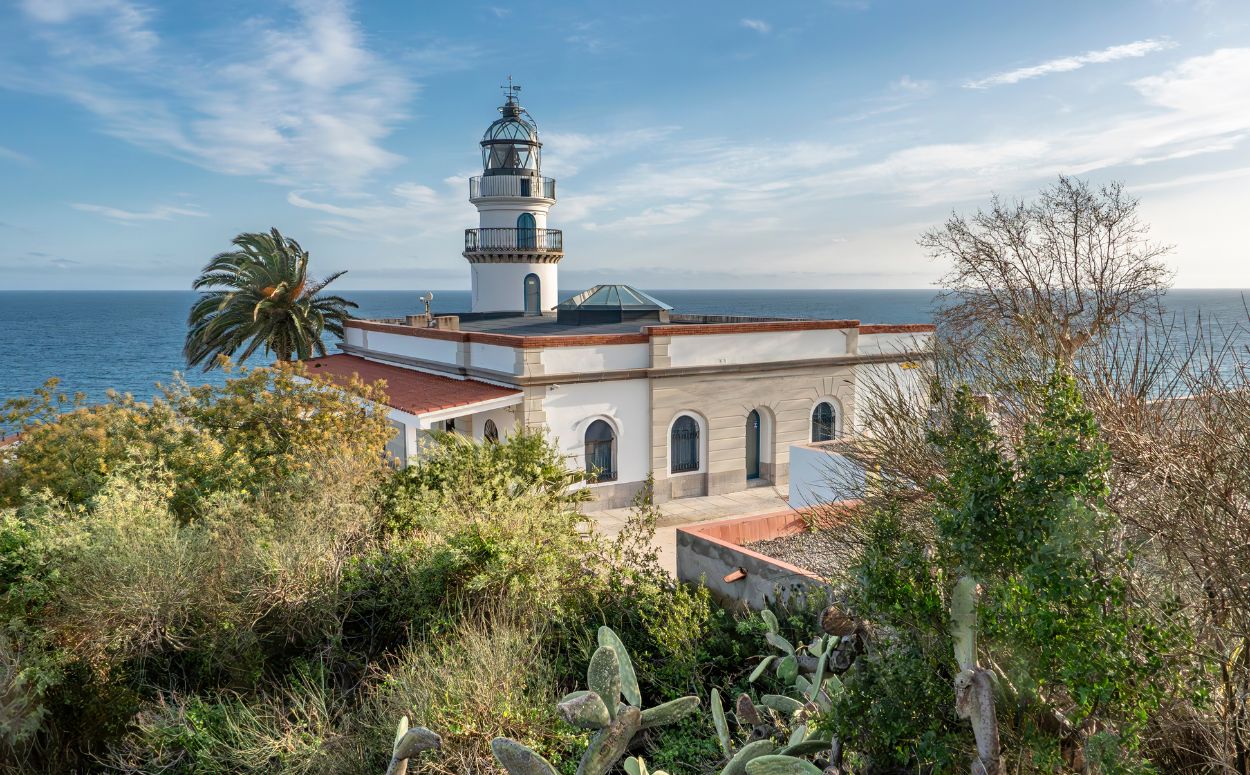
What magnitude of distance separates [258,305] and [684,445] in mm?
13957

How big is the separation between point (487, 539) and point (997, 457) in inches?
240

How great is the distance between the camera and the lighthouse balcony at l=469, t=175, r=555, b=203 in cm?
3250

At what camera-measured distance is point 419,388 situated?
65.3ft

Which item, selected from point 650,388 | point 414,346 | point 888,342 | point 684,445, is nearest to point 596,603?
point 650,388

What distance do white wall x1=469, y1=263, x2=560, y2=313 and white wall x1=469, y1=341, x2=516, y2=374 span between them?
1257 cm

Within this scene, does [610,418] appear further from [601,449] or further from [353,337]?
[353,337]

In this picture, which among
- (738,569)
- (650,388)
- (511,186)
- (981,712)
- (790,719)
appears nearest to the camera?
(981,712)

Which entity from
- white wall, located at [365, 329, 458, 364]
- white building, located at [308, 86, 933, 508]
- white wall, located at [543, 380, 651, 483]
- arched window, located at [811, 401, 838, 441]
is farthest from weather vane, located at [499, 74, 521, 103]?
arched window, located at [811, 401, 838, 441]

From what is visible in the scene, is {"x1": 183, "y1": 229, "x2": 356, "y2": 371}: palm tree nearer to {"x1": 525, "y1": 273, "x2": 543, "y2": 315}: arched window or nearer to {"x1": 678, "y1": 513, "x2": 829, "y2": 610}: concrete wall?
{"x1": 525, "y1": 273, "x2": 543, "y2": 315}: arched window

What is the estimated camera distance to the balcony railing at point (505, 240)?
32.2 metres

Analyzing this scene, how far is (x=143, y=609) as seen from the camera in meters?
8.13

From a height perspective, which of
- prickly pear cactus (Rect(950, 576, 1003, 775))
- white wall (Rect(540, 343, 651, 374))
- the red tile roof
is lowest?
prickly pear cactus (Rect(950, 576, 1003, 775))

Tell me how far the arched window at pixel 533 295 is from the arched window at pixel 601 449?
1474 cm

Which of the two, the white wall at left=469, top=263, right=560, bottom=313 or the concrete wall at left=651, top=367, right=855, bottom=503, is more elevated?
the white wall at left=469, top=263, right=560, bottom=313
